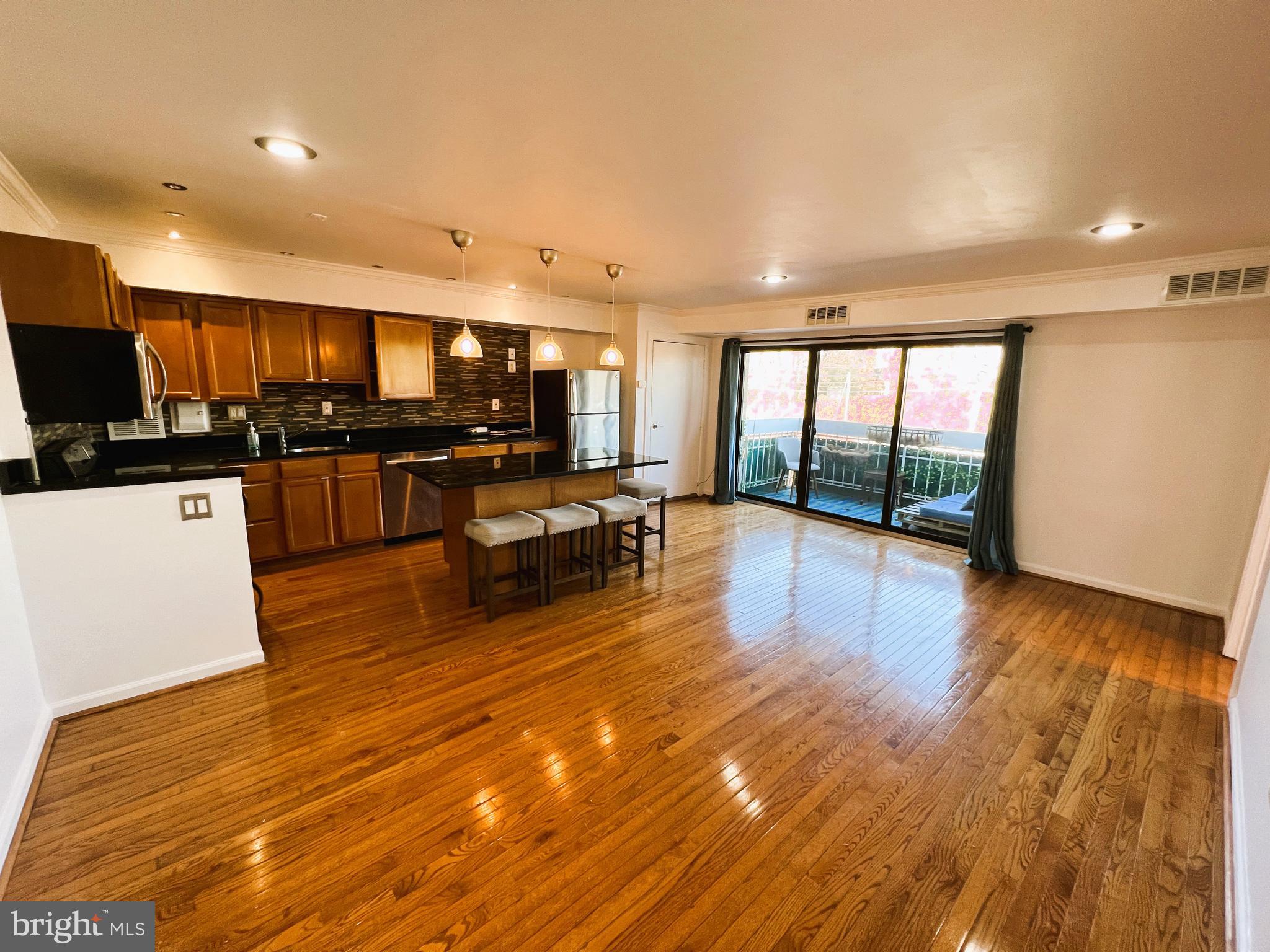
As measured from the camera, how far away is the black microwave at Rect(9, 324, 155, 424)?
2207 millimetres

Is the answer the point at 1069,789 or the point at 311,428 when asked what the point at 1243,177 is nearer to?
the point at 1069,789

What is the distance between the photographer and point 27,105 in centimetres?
165

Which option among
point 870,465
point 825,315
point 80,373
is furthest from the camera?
point 870,465

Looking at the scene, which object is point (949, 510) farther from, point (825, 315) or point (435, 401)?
point (435, 401)

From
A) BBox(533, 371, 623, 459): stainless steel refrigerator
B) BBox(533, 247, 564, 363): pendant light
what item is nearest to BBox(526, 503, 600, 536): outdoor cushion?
BBox(533, 247, 564, 363): pendant light

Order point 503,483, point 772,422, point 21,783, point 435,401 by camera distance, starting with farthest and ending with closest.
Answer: point 772,422, point 435,401, point 503,483, point 21,783

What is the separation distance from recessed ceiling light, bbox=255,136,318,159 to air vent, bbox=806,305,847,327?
14.0ft

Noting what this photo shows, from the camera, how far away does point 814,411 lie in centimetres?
587

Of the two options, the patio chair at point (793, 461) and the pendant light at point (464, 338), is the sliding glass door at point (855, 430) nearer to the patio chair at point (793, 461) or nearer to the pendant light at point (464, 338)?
the patio chair at point (793, 461)

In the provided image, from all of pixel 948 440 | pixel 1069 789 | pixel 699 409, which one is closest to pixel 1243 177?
pixel 1069 789

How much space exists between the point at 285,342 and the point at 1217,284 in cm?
648

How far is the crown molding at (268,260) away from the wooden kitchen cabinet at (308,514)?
1.68m

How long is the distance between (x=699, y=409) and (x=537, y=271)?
3.20 metres

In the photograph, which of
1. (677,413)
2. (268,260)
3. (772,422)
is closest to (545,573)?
(268,260)
